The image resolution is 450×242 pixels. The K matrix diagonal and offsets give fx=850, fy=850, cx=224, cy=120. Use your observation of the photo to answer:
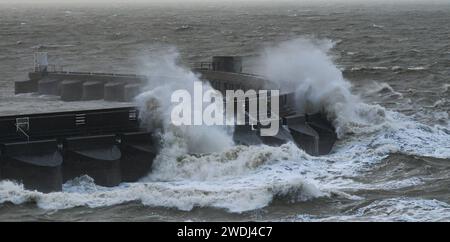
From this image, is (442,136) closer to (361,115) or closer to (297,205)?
(361,115)

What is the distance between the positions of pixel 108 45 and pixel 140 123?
48.5m

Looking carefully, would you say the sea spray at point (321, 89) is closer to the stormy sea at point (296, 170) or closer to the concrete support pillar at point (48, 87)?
the stormy sea at point (296, 170)

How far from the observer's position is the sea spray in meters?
27.6

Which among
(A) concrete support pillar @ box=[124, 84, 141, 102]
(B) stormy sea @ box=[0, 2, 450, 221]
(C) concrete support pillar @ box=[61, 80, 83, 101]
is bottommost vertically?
(B) stormy sea @ box=[0, 2, 450, 221]

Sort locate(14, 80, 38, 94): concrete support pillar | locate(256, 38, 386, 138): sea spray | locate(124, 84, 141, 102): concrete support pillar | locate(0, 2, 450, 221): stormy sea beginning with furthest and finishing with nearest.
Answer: locate(14, 80, 38, 94): concrete support pillar < locate(124, 84, 141, 102): concrete support pillar < locate(256, 38, 386, 138): sea spray < locate(0, 2, 450, 221): stormy sea

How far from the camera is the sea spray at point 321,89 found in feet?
90.5

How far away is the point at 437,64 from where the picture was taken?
4978 cm

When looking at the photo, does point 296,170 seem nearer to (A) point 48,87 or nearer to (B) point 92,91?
(B) point 92,91

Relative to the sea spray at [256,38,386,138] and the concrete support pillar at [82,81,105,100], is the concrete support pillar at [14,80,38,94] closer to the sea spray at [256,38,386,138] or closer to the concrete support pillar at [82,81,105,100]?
Result: the concrete support pillar at [82,81,105,100]

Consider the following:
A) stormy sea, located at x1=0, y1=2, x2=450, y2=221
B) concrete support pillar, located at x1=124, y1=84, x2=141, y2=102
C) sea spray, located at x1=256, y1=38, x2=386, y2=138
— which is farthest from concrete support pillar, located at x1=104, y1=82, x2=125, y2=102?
sea spray, located at x1=256, y1=38, x2=386, y2=138

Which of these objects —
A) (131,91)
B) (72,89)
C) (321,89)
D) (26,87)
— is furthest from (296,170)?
(26,87)

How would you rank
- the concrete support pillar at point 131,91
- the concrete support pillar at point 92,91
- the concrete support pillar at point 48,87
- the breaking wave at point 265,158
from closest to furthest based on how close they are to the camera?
the breaking wave at point 265,158
the concrete support pillar at point 131,91
the concrete support pillar at point 92,91
the concrete support pillar at point 48,87

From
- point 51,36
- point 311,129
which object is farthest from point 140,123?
point 51,36

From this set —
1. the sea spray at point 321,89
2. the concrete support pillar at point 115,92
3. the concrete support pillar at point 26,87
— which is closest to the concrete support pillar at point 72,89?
the concrete support pillar at point 115,92
